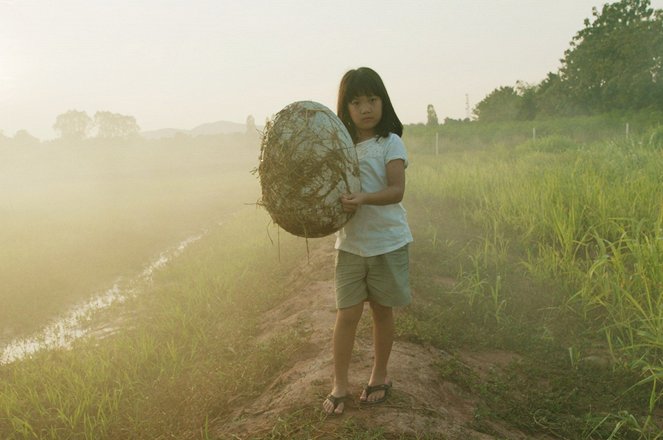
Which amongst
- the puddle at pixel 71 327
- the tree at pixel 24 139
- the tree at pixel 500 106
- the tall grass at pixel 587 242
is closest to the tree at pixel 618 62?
the tree at pixel 500 106

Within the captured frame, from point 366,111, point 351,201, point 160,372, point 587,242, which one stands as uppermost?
point 366,111

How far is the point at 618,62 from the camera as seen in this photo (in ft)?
109

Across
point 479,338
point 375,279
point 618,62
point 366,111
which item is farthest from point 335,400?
Answer: point 618,62

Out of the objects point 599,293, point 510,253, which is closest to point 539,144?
point 510,253

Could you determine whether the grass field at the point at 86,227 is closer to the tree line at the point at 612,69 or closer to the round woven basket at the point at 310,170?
the round woven basket at the point at 310,170

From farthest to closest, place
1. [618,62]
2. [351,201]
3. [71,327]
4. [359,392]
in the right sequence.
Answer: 1. [618,62]
2. [71,327]
3. [359,392]
4. [351,201]

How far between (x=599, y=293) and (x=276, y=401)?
8.67 feet

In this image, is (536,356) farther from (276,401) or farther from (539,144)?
(539,144)

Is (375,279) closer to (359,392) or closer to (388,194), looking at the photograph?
(388,194)

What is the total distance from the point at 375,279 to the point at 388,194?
411 mm

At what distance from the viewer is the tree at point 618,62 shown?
3156 centimetres

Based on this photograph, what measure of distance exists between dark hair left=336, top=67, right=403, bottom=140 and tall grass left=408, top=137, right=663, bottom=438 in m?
1.75

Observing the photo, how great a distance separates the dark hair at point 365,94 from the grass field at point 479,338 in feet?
4.51

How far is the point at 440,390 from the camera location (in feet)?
9.35
